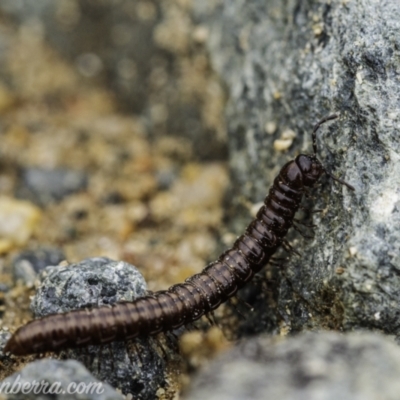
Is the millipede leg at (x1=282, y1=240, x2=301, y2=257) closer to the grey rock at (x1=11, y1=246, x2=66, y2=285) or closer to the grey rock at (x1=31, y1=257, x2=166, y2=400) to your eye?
the grey rock at (x1=31, y1=257, x2=166, y2=400)

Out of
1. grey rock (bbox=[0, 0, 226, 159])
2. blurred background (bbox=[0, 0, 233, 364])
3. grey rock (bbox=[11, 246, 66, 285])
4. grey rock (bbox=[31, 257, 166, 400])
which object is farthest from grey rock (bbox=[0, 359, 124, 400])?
grey rock (bbox=[0, 0, 226, 159])

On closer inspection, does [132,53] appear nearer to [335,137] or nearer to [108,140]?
[108,140]

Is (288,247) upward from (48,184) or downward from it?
downward

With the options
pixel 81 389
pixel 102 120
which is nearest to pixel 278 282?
pixel 81 389

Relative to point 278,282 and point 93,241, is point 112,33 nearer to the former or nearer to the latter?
point 93,241

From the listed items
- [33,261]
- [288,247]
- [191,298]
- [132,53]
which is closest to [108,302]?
[191,298]
